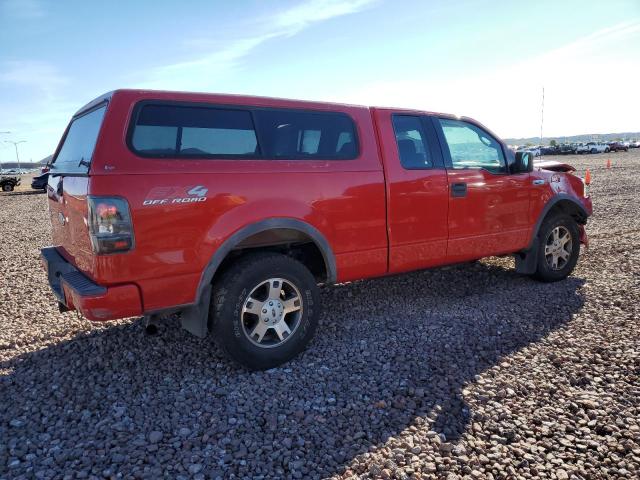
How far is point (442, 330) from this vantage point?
4207 mm

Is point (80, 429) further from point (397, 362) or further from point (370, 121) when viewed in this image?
point (370, 121)

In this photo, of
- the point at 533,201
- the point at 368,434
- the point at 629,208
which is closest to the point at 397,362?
the point at 368,434

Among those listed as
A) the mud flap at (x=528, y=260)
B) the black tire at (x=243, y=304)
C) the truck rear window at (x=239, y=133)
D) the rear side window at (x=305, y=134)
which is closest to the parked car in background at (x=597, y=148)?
the mud flap at (x=528, y=260)

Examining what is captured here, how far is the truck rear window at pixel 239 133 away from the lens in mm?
3152

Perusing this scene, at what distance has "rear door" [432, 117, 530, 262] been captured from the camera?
4625 mm

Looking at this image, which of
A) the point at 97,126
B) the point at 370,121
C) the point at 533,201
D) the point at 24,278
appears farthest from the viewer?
the point at 24,278

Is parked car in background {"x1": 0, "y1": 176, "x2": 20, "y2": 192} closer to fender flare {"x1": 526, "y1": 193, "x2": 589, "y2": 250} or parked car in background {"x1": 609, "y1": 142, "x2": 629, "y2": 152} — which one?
fender flare {"x1": 526, "y1": 193, "x2": 589, "y2": 250}

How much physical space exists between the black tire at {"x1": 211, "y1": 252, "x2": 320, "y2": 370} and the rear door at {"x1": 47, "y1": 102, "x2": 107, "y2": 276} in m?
0.94

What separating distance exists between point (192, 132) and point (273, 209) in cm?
80

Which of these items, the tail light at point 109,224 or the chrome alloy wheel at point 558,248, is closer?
the tail light at point 109,224

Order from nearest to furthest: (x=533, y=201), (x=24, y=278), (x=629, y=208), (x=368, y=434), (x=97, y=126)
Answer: (x=368, y=434) → (x=97, y=126) → (x=533, y=201) → (x=24, y=278) → (x=629, y=208)

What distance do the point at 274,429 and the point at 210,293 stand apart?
1065mm

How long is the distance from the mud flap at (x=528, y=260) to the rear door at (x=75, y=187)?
458cm

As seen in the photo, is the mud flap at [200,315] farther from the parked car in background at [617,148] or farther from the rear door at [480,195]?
the parked car in background at [617,148]
